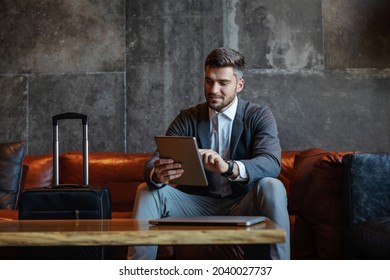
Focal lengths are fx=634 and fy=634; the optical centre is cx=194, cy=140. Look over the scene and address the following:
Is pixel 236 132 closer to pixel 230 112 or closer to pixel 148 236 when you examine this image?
pixel 230 112

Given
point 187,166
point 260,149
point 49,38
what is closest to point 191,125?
point 260,149

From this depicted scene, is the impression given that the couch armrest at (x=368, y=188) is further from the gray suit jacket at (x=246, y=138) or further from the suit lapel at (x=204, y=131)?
the suit lapel at (x=204, y=131)

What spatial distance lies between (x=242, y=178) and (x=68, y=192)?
79 cm

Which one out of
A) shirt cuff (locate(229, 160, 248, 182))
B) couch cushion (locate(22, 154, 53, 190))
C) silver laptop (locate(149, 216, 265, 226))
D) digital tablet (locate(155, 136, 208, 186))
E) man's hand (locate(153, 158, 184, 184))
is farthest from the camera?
couch cushion (locate(22, 154, 53, 190))

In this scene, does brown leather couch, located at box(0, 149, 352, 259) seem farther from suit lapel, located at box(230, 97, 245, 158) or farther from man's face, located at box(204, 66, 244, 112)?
man's face, located at box(204, 66, 244, 112)

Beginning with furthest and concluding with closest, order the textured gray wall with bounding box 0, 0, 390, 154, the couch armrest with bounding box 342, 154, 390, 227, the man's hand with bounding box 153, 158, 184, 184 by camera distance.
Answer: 1. the textured gray wall with bounding box 0, 0, 390, 154
2. the couch armrest with bounding box 342, 154, 390, 227
3. the man's hand with bounding box 153, 158, 184, 184

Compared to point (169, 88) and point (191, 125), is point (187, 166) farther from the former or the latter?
point (169, 88)

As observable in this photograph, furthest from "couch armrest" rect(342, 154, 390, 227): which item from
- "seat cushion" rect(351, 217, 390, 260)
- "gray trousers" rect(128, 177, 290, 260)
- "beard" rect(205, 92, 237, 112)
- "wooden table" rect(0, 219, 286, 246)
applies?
"wooden table" rect(0, 219, 286, 246)

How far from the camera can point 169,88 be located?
4270mm

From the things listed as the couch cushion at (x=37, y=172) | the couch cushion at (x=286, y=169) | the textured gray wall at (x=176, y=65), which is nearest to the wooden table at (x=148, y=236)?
the couch cushion at (x=286, y=169)

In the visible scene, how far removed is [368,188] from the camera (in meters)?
2.76

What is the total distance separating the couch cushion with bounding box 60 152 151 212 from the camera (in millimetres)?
3721

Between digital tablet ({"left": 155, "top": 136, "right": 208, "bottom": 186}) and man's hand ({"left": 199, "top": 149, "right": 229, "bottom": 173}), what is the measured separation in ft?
0.39
